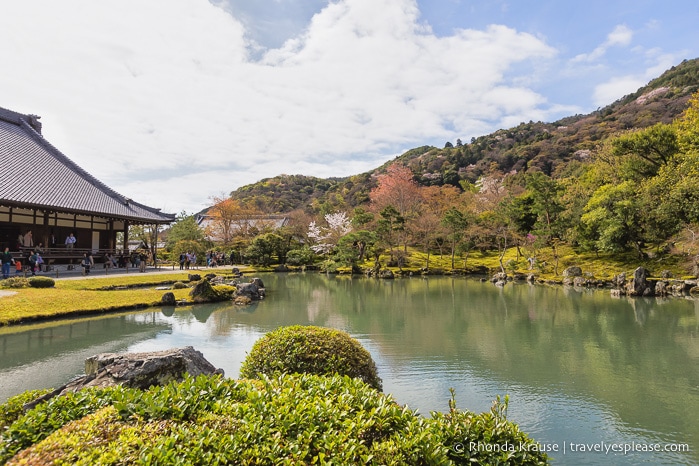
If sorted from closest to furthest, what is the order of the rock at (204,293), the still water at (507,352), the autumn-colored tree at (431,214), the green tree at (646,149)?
the still water at (507,352) → the rock at (204,293) → the green tree at (646,149) → the autumn-colored tree at (431,214)

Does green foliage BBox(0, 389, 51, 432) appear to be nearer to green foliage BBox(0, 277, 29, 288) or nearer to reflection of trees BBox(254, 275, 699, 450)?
reflection of trees BBox(254, 275, 699, 450)

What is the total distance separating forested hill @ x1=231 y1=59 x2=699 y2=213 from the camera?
171 feet

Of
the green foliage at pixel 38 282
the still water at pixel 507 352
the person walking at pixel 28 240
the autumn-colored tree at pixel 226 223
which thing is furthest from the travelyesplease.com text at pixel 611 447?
the autumn-colored tree at pixel 226 223

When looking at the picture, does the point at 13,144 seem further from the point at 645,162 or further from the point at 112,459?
the point at 645,162

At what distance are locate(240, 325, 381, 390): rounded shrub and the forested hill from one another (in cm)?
4214

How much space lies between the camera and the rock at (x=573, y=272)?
2373 cm

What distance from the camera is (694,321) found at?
12406 millimetres

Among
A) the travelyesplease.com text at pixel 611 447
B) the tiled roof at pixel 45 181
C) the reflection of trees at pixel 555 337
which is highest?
the tiled roof at pixel 45 181

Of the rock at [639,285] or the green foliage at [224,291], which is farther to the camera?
the rock at [639,285]

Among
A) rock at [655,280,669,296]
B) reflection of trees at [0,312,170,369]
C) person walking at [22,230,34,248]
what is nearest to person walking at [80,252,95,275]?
person walking at [22,230,34,248]

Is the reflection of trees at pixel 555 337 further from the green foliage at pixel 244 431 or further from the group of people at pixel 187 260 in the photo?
the group of people at pixel 187 260

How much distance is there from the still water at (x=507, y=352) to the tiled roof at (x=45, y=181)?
419 inches

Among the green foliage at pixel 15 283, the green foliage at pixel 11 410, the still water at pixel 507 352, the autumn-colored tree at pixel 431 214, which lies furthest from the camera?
the autumn-colored tree at pixel 431 214

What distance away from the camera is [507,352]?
870cm
